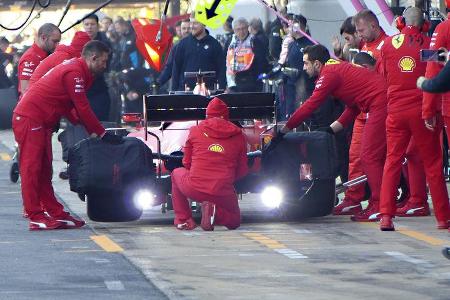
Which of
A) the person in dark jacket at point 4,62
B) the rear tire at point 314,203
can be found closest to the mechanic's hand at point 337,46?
the rear tire at point 314,203

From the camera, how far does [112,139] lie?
583 inches

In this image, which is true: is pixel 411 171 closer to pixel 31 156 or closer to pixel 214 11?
pixel 31 156

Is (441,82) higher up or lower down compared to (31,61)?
lower down

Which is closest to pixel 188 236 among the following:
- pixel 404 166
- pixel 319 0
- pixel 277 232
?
pixel 277 232

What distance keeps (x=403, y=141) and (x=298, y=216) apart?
5.08 feet

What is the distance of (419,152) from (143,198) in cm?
244

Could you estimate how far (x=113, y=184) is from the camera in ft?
48.6

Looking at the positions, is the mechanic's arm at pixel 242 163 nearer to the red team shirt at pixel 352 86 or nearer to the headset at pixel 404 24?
the red team shirt at pixel 352 86

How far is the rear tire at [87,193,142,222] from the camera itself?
49.4 feet

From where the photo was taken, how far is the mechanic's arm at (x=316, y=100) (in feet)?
49.8

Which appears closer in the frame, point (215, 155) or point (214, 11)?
point (215, 155)

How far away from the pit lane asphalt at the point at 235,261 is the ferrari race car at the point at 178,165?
22 cm

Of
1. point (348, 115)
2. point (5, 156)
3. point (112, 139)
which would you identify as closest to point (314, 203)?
point (348, 115)

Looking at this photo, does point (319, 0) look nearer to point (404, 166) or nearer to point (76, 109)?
point (404, 166)
